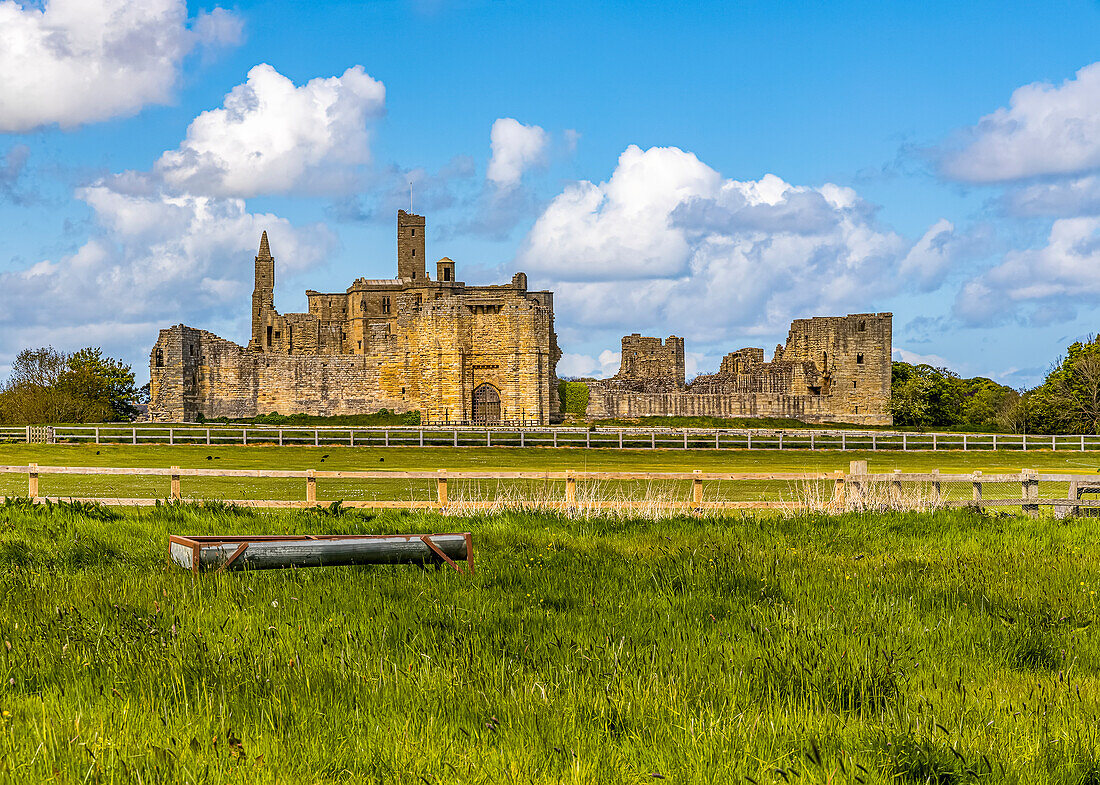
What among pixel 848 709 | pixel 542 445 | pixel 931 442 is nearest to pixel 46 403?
pixel 542 445

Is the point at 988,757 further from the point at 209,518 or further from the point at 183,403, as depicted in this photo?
the point at 183,403

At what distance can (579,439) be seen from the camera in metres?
39.6

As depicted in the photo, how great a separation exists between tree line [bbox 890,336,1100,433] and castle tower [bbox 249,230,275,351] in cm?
5927

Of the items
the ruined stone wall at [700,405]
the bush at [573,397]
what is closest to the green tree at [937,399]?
the ruined stone wall at [700,405]

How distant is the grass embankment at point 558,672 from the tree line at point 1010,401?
49860mm

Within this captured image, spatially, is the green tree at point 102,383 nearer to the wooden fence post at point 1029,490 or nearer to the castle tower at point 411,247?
the castle tower at point 411,247

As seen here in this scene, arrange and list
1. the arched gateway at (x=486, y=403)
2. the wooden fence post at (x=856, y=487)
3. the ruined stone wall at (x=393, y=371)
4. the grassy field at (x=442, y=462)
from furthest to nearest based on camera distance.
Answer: the arched gateway at (x=486, y=403)
the ruined stone wall at (x=393, y=371)
the grassy field at (x=442, y=462)
the wooden fence post at (x=856, y=487)

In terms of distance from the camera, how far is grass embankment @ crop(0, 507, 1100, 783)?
3.92m

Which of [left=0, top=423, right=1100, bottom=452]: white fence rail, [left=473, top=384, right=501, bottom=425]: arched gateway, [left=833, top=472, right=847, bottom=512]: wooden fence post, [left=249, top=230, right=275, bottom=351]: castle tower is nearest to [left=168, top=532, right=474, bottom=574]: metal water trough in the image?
[left=833, top=472, right=847, bottom=512]: wooden fence post

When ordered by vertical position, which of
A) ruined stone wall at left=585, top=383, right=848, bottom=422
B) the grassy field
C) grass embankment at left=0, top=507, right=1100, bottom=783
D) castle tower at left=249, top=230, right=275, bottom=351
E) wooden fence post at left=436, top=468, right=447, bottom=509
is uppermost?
castle tower at left=249, top=230, right=275, bottom=351

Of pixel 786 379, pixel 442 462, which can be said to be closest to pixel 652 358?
pixel 786 379

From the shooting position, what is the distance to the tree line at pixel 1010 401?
5634 centimetres

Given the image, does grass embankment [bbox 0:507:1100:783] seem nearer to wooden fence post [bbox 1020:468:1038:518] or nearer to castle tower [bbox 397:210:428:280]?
A: wooden fence post [bbox 1020:468:1038:518]

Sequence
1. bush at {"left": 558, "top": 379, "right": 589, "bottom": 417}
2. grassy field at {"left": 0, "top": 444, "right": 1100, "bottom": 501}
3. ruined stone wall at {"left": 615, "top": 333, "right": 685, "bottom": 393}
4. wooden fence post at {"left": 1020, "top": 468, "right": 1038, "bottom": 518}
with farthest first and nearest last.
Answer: ruined stone wall at {"left": 615, "top": 333, "right": 685, "bottom": 393} < bush at {"left": 558, "top": 379, "right": 589, "bottom": 417} < grassy field at {"left": 0, "top": 444, "right": 1100, "bottom": 501} < wooden fence post at {"left": 1020, "top": 468, "right": 1038, "bottom": 518}
